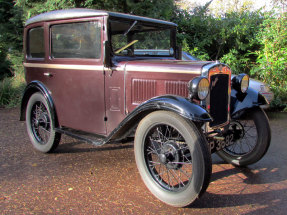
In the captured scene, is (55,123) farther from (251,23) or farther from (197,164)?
(251,23)

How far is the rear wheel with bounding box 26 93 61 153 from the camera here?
373 cm

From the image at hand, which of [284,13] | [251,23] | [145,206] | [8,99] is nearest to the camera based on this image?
[145,206]

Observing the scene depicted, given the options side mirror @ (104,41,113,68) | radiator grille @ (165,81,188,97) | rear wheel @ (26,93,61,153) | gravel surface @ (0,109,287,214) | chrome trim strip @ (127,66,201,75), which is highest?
side mirror @ (104,41,113,68)

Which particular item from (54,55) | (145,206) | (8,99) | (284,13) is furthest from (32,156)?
(284,13)

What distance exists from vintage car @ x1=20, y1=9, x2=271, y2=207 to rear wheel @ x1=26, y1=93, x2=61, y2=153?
0.05 ft

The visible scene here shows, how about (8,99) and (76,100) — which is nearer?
(76,100)

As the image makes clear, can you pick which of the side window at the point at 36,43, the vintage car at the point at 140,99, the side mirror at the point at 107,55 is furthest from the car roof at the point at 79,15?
the side mirror at the point at 107,55

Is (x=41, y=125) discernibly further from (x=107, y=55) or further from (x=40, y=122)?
(x=107, y=55)

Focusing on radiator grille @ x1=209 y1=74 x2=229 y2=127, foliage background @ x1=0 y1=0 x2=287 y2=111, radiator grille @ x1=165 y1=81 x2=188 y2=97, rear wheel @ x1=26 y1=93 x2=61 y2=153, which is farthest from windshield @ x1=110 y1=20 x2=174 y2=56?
foliage background @ x1=0 y1=0 x2=287 y2=111

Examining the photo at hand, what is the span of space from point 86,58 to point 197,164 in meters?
1.91

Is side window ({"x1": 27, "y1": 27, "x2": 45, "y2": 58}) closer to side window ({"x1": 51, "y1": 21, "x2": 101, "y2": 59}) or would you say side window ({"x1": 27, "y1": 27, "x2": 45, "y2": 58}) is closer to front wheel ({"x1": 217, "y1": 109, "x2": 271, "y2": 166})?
side window ({"x1": 51, "y1": 21, "x2": 101, "y2": 59})

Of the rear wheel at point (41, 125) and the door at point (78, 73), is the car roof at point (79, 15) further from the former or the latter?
the rear wheel at point (41, 125)

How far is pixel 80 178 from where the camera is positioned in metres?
3.09

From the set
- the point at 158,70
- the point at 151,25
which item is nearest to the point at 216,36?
the point at 151,25
